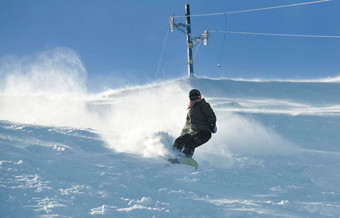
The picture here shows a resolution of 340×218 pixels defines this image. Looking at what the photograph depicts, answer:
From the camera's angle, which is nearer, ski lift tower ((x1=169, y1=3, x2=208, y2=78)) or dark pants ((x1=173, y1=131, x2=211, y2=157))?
dark pants ((x1=173, y1=131, x2=211, y2=157))

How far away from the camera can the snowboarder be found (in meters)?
7.23

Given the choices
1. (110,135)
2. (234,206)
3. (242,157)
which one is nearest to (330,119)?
(242,157)

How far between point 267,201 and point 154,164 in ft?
7.45

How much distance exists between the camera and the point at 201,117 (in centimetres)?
755

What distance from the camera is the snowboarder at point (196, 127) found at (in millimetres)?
7230

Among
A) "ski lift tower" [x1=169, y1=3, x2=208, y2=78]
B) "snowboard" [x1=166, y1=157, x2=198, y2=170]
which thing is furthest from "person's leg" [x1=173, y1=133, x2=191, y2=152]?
"ski lift tower" [x1=169, y1=3, x2=208, y2=78]

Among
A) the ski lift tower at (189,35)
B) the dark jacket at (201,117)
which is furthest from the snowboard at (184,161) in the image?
the ski lift tower at (189,35)

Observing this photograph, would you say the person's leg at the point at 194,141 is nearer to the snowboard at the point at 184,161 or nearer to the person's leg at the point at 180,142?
the person's leg at the point at 180,142

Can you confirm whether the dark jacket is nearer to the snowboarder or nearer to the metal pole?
the snowboarder

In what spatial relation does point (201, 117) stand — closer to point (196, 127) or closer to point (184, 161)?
point (196, 127)

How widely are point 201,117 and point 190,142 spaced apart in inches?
26.8

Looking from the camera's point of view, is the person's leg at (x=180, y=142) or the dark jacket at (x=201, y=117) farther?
the dark jacket at (x=201, y=117)

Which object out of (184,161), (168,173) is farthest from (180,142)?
(168,173)

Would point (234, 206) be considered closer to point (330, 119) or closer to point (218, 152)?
point (218, 152)
